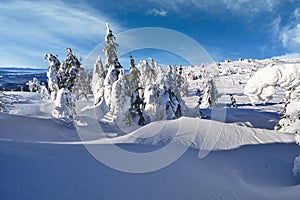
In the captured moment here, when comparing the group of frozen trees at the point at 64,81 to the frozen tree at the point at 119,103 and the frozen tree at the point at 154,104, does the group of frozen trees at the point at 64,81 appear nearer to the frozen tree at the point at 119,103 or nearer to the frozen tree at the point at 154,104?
the frozen tree at the point at 119,103

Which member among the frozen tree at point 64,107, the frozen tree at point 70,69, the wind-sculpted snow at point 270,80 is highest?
the frozen tree at point 70,69

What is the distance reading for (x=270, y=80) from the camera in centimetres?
698

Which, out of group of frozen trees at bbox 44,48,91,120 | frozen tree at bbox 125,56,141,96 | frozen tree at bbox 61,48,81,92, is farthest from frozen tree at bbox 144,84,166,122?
frozen tree at bbox 61,48,81,92

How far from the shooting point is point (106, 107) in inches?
1064

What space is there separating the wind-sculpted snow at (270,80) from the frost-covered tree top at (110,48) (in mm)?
20289

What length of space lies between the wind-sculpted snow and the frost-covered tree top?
20289mm

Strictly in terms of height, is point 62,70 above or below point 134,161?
above

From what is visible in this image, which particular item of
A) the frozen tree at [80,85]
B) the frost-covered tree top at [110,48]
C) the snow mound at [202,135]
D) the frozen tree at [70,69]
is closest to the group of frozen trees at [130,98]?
the frost-covered tree top at [110,48]

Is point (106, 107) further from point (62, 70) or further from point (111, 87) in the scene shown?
point (62, 70)

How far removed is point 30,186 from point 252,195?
6487 mm

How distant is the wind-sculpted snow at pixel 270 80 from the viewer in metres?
7.01

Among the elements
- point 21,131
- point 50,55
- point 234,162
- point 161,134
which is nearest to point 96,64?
point 50,55

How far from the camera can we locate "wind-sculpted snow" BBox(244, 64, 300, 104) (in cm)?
701

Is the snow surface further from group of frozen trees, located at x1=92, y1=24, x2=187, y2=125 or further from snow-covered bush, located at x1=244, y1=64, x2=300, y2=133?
group of frozen trees, located at x1=92, y1=24, x2=187, y2=125
